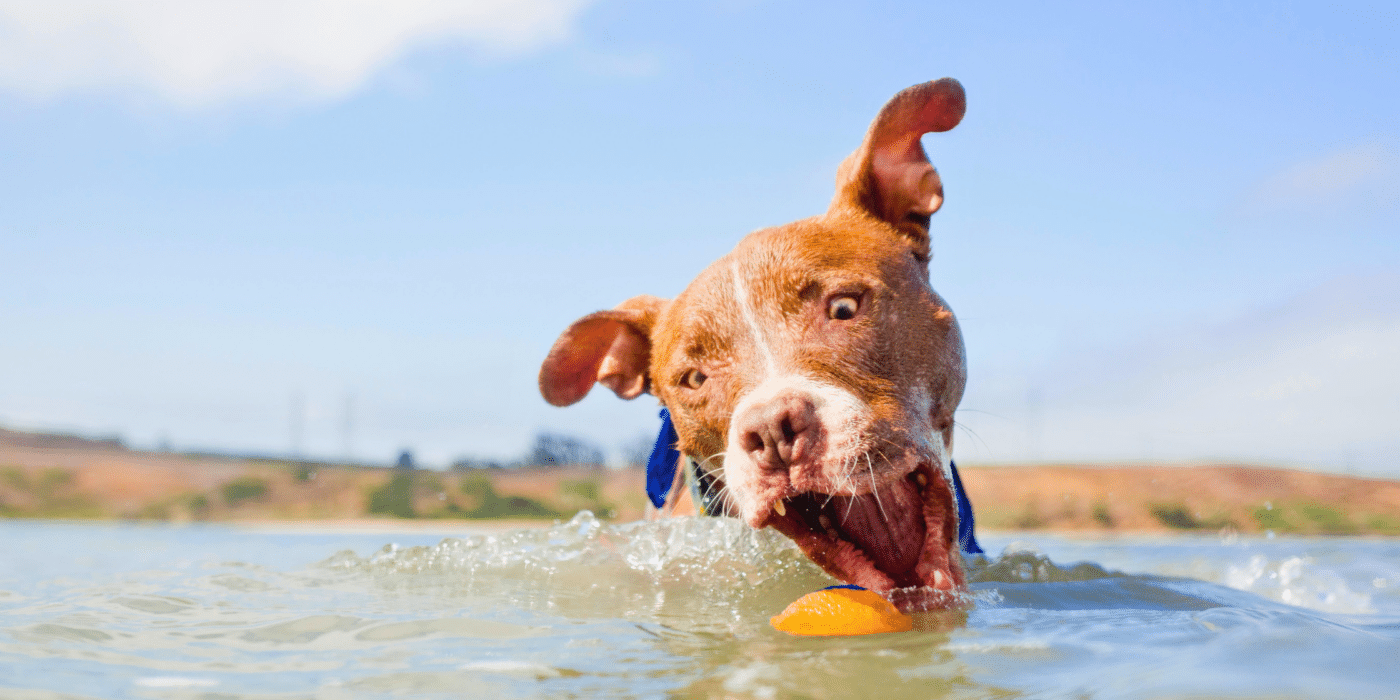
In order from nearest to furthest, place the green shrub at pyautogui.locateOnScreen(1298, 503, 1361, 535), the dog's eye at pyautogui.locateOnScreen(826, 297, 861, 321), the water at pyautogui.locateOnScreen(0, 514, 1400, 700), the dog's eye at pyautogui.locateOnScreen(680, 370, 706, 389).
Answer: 1. the water at pyautogui.locateOnScreen(0, 514, 1400, 700)
2. the dog's eye at pyautogui.locateOnScreen(826, 297, 861, 321)
3. the dog's eye at pyautogui.locateOnScreen(680, 370, 706, 389)
4. the green shrub at pyautogui.locateOnScreen(1298, 503, 1361, 535)

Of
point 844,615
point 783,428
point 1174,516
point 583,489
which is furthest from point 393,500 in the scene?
point 844,615

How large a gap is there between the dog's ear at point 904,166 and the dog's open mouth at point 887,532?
111 centimetres

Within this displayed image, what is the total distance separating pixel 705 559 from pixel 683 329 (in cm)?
120

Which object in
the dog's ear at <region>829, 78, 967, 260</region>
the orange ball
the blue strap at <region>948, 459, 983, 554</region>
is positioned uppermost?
the dog's ear at <region>829, 78, 967, 260</region>

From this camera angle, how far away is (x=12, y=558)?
26.3 ft

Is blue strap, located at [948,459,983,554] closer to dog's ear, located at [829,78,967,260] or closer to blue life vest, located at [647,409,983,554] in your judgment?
blue life vest, located at [647,409,983,554]

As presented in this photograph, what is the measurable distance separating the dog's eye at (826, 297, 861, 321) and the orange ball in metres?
0.94

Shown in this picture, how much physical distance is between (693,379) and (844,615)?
1150 mm

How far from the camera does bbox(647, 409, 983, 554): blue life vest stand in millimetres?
4121

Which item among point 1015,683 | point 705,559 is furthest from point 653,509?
point 1015,683

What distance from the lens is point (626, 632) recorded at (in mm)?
3029

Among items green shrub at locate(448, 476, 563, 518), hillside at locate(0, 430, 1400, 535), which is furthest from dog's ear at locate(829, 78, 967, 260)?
green shrub at locate(448, 476, 563, 518)

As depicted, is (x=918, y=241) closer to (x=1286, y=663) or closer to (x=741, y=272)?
(x=741, y=272)

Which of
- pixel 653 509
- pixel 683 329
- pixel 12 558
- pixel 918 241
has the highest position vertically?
pixel 918 241
